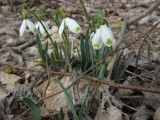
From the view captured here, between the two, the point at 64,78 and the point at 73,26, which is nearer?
the point at 73,26

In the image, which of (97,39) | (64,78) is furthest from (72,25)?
(64,78)

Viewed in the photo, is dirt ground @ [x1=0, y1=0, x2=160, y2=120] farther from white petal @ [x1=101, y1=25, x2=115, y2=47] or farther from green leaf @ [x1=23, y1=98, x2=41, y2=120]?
white petal @ [x1=101, y1=25, x2=115, y2=47]

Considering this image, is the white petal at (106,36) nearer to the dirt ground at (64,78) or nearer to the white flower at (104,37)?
the white flower at (104,37)

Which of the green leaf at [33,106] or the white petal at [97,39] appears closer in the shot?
the green leaf at [33,106]

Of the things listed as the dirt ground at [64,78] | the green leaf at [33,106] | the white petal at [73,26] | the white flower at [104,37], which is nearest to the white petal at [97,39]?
the white flower at [104,37]

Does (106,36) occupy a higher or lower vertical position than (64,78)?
higher

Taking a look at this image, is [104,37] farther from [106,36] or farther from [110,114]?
[110,114]

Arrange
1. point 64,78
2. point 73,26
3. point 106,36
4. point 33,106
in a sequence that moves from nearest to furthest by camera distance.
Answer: point 33,106 → point 106,36 → point 73,26 → point 64,78

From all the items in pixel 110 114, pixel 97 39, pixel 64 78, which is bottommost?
pixel 110 114

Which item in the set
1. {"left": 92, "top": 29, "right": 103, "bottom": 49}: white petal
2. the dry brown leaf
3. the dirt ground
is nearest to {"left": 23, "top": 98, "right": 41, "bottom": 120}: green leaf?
the dirt ground

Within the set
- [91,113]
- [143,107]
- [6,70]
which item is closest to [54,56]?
[6,70]

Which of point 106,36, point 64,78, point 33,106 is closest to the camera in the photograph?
point 33,106
